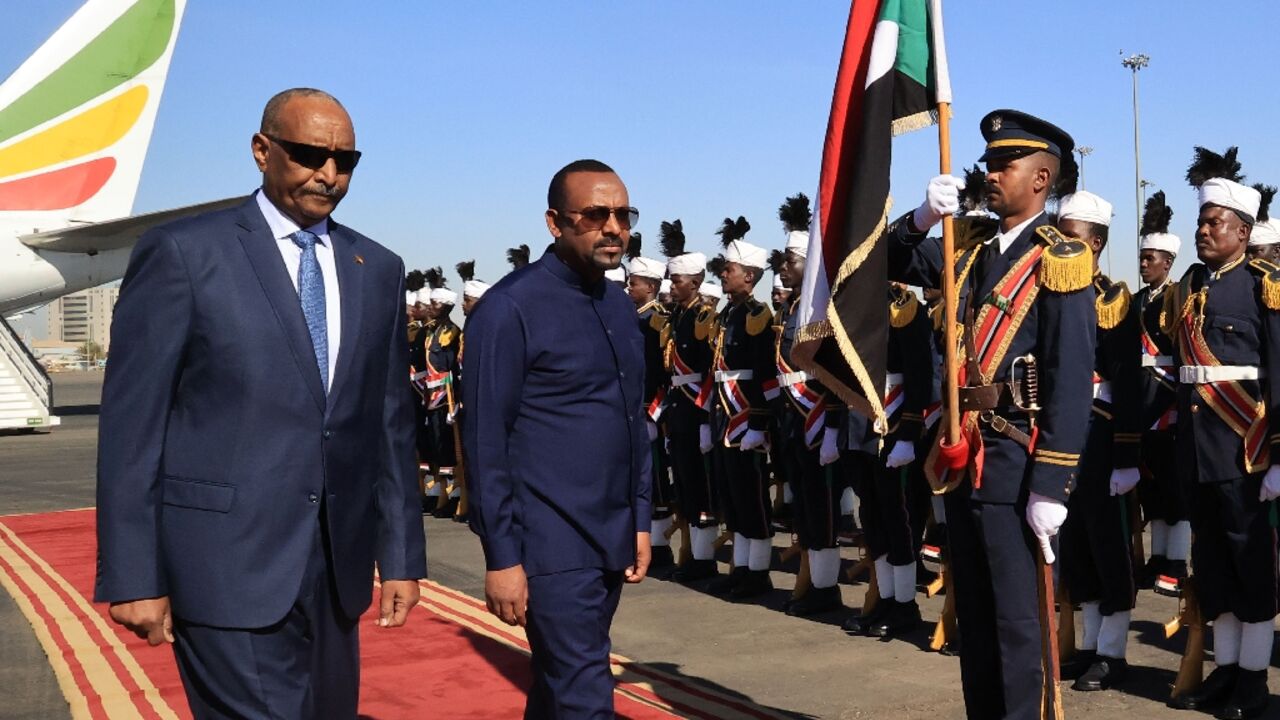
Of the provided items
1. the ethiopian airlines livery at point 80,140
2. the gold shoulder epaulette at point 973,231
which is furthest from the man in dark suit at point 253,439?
the ethiopian airlines livery at point 80,140

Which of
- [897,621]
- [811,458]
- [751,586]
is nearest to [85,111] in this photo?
[751,586]

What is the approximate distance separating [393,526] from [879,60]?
7.13ft

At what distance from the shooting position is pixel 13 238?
25031 mm

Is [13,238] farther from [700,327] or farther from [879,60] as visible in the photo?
[879,60]

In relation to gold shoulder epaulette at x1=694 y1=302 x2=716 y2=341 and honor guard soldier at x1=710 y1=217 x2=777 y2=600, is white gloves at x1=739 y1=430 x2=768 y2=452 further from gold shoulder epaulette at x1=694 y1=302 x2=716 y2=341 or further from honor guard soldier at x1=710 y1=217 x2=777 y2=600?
gold shoulder epaulette at x1=694 y1=302 x2=716 y2=341

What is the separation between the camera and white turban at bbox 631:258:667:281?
33.7 ft

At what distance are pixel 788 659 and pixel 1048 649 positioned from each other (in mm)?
2558

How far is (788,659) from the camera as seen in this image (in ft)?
20.7

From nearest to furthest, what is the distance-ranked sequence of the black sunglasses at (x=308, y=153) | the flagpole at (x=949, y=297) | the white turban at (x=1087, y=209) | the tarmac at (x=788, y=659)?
the black sunglasses at (x=308, y=153) < the flagpole at (x=949, y=297) < the tarmac at (x=788, y=659) < the white turban at (x=1087, y=209)

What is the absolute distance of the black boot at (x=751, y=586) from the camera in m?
8.05

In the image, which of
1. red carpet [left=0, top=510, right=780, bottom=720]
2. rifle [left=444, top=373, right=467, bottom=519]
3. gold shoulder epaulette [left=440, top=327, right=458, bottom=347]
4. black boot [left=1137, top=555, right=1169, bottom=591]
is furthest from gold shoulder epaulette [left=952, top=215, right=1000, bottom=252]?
gold shoulder epaulette [left=440, top=327, right=458, bottom=347]

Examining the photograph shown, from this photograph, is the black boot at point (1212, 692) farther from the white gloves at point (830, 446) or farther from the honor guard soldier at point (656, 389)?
the honor guard soldier at point (656, 389)

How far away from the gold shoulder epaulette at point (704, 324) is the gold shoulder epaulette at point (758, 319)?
67cm

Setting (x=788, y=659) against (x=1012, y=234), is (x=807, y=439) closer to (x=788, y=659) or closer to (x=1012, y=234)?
(x=788, y=659)
